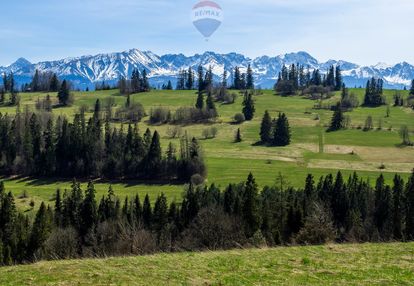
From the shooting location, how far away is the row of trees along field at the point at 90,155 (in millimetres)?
151625

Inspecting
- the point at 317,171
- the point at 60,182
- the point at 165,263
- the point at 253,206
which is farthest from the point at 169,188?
the point at 165,263

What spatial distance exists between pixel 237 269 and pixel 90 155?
14817 cm

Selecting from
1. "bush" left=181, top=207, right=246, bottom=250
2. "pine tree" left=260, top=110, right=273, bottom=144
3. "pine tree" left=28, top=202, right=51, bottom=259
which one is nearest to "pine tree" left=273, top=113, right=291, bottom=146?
"pine tree" left=260, top=110, right=273, bottom=144

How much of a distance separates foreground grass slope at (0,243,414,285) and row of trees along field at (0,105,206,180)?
119944mm

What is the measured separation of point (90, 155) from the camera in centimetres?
16175

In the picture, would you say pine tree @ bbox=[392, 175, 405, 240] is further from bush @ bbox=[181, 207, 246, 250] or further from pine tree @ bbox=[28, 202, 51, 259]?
pine tree @ bbox=[28, 202, 51, 259]

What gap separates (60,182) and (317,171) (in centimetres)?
8708

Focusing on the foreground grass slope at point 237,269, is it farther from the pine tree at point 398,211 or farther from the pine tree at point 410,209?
the pine tree at point 398,211

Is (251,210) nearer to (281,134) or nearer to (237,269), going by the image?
(237,269)

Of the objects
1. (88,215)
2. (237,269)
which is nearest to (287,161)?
(88,215)

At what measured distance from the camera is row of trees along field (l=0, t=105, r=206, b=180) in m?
152

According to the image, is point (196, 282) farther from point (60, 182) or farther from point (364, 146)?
point (364, 146)

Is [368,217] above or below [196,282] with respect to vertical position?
below

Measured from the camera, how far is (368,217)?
326 feet
